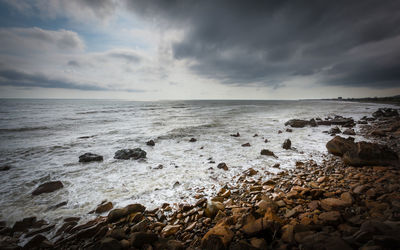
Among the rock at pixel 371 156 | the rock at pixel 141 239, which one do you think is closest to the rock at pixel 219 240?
the rock at pixel 141 239

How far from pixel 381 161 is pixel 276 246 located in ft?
20.7

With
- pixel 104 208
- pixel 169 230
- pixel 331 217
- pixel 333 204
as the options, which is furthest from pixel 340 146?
pixel 104 208

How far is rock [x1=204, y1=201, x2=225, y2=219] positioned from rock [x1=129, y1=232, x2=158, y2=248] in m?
1.29

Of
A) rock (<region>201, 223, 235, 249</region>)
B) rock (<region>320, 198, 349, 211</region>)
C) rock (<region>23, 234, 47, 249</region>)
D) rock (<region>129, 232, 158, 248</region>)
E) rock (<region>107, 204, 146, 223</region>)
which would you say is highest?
rock (<region>320, 198, 349, 211</region>)

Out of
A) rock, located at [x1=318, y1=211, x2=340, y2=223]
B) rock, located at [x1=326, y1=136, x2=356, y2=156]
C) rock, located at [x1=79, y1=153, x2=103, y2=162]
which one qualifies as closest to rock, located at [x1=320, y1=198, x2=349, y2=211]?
rock, located at [x1=318, y1=211, x2=340, y2=223]

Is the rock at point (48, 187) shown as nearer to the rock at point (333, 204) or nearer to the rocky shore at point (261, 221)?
the rocky shore at point (261, 221)

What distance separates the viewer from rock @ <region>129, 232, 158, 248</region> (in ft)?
9.04

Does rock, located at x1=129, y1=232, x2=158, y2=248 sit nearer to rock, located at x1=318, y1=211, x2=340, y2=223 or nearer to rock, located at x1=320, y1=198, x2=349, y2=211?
rock, located at x1=318, y1=211, x2=340, y2=223

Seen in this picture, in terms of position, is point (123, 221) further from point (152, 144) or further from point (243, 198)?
point (152, 144)

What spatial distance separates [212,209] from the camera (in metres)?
3.63

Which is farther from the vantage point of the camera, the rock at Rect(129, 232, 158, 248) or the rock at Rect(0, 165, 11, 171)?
the rock at Rect(0, 165, 11, 171)

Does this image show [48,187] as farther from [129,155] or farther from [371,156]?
[371,156]

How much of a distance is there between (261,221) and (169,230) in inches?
78.9

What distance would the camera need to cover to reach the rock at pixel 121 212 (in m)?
3.67
